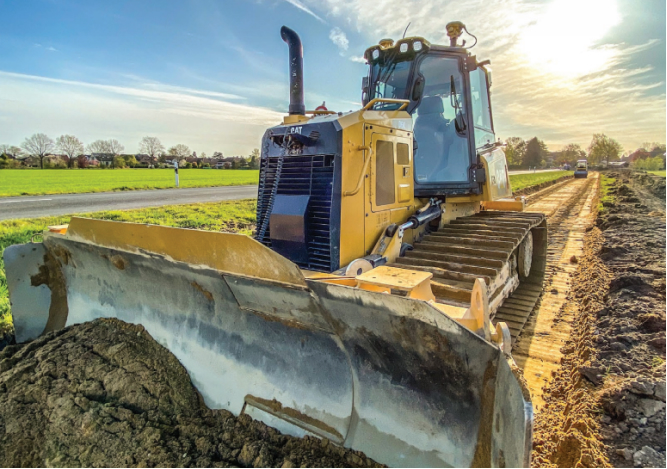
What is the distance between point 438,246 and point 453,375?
7.37 feet

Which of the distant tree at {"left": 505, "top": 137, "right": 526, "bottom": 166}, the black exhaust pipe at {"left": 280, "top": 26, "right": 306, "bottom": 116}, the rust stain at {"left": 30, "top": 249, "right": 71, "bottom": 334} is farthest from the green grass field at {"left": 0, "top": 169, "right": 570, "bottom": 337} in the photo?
the distant tree at {"left": 505, "top": 137, "right": 526, "bottom": 166}

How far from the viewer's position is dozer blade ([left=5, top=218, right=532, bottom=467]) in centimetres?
199

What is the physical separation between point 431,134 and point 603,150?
107 m

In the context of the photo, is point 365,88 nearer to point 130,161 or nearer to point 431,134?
point 431,134

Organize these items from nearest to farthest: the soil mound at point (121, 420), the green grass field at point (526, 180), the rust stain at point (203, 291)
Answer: the soil mound at point (121, 420) < the rust stain at point (203, 291) < the green grass field at point (526, 180)

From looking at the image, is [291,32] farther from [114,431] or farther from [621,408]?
[621,408]

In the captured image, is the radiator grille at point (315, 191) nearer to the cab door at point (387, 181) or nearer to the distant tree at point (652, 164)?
the cab door at point (387, 181)

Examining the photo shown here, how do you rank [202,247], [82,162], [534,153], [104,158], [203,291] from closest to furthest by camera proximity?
1. [202,247]
2. [203,291]
3. [82,162]
4. [104,158]
5. [534,153]

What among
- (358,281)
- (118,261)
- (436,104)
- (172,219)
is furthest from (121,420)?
(172,219)

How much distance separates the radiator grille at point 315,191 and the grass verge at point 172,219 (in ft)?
17.2

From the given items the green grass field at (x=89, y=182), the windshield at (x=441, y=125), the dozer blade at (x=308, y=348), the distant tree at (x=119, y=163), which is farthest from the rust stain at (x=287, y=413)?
the distant tree at (x=119, y=163)

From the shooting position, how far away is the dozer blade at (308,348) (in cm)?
199

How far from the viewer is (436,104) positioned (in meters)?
4.82

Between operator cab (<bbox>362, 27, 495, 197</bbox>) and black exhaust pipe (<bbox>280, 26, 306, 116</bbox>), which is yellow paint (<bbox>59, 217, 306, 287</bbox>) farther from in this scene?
operator cab (<bbox>362, 27, 495, 197</bbox>)
